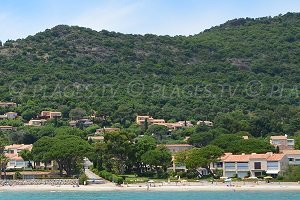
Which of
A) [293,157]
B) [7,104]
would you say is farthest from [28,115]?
[293,157]

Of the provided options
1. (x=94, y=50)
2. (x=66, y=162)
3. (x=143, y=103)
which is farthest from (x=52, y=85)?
(x=66, y=162)

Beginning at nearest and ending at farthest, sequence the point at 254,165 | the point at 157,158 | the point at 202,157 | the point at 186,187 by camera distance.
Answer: the point at 186,187 → the point at 202,157 → the point at 157,158 → the point at 254,165

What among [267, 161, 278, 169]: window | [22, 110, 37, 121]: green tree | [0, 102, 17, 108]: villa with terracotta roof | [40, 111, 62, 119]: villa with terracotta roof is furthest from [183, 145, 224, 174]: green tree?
[0, 102, 17, 108]: villa with terracotta roof

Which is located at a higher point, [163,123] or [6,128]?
[163,123]

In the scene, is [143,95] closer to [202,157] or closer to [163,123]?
[163,123]

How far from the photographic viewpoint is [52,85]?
15025 cm

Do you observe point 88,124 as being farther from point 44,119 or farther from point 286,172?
point 286,172

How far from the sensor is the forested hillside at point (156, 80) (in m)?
132

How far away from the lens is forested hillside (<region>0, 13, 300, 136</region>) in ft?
432

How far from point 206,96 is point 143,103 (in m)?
13.4

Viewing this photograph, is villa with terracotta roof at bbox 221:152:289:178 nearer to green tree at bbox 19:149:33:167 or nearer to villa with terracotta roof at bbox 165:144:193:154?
villa with terracotta roof at bbox 165:144:193:154

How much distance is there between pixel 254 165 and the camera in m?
81.6
